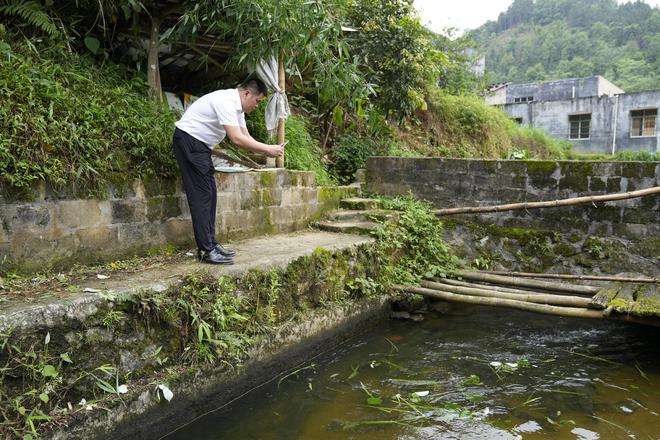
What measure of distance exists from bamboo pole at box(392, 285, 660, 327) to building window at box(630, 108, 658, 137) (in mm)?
19529

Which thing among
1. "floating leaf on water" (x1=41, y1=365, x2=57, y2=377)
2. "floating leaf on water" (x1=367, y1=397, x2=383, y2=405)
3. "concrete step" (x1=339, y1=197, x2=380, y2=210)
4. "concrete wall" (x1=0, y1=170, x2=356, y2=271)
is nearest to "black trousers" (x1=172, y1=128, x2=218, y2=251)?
"concrete wall" (x1=0, y1=170, x2=356, y2=271)

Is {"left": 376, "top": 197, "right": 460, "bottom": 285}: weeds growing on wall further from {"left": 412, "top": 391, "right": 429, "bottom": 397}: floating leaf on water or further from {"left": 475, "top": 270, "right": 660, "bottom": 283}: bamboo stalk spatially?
{"left": 412, "top": 391, "right": 429, "bottom": 397}: floating leaf on water

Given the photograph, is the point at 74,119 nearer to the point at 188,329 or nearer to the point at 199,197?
the point at 199,197

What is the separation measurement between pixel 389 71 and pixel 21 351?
24.7 ft

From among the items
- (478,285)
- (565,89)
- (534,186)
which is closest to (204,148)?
(478,285)

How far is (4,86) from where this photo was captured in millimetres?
3242

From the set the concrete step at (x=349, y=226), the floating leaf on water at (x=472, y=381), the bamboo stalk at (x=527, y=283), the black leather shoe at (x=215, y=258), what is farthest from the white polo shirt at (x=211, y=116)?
the bamboo stalk at (x=527, y=283)

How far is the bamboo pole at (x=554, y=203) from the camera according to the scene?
16.9ft

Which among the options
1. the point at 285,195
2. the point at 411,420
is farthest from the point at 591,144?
the point at 411,420

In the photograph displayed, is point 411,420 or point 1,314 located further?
point 411,420

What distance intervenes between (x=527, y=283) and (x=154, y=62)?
4871 millimetres

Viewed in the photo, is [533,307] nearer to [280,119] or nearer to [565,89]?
[280,119]

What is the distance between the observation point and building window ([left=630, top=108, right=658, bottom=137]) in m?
19.7

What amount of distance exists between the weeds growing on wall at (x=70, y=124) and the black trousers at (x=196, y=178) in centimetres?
35
